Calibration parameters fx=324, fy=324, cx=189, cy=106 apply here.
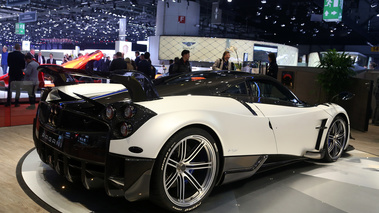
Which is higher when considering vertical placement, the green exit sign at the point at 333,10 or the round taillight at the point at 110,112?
the green exit sign at the point at 333,10

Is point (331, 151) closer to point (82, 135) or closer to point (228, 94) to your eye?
point (228, 94)

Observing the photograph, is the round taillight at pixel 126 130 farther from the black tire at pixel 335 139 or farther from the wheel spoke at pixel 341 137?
the wheel spoke at pixel 341 137

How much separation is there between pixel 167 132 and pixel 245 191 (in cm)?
121

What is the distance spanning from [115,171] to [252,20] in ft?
90.0

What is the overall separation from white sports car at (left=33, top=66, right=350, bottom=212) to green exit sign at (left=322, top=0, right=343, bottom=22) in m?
11.6

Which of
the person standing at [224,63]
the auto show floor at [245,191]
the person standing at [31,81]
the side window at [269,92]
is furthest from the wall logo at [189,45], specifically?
the side window at [269,92]

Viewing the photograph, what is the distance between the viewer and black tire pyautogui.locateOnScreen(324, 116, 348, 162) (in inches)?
155

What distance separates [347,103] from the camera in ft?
22.7

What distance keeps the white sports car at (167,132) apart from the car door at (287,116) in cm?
1

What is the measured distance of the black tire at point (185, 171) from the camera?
7.20 ft

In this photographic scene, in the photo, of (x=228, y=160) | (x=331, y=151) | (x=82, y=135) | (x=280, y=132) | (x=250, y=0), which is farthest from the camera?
(x=250, y=0)

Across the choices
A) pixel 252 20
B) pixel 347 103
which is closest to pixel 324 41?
pixel 252 20

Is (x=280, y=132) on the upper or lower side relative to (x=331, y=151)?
upper

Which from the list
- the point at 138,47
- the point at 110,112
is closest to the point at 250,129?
the point at 110,112
